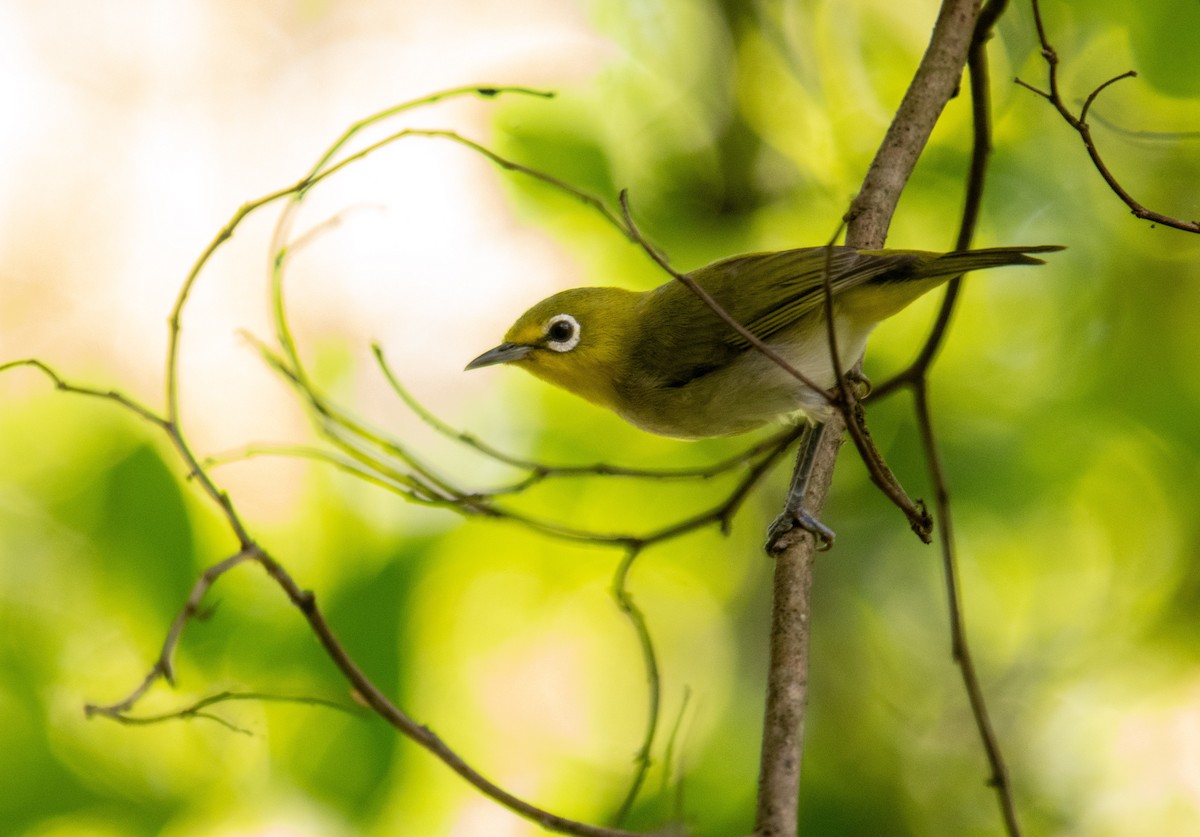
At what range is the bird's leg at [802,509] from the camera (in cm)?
293

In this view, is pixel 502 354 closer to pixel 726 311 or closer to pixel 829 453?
pixel 726 311

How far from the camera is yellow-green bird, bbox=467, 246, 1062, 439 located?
365 centimetres

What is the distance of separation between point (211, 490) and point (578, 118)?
3.20 metres

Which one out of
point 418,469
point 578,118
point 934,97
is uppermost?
point 578,118

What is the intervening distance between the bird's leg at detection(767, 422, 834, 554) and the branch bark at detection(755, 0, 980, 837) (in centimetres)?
4

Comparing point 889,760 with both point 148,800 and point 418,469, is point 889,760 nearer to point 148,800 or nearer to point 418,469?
point 418,469

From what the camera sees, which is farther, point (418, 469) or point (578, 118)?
point (578, 118)

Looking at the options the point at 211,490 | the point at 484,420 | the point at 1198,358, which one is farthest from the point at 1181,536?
the point at 211,490

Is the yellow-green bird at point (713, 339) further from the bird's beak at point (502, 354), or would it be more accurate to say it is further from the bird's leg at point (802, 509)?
the bird's leg at point (802, 509)

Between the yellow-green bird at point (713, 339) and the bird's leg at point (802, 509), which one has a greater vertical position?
the yellow-green bird at point (713, 339)

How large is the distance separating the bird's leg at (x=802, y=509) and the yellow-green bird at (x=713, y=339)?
0.13m

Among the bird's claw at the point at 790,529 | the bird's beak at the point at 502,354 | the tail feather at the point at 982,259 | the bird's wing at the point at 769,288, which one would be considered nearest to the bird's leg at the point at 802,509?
the bird's claw at the point at 790,529

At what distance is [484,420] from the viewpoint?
15.6ft

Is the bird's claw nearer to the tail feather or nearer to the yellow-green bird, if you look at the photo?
the yellow-green bird
